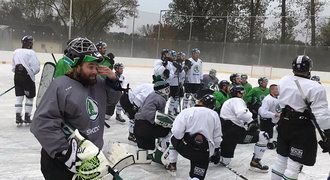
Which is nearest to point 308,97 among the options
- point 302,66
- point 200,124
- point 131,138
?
point 302,66

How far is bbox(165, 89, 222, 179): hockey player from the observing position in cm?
427

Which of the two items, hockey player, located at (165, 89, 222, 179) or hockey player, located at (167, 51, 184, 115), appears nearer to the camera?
hockey player, located at (165, 89, 222, 179)

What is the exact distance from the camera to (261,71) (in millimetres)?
21391

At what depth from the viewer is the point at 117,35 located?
2816 cm

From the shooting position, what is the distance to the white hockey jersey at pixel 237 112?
5191 millimetres

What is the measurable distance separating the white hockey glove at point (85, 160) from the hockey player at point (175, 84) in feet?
22.3

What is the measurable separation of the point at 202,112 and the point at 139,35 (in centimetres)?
2388

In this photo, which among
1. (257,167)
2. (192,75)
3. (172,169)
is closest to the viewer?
(172,169)

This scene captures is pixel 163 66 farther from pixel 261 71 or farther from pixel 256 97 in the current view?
pixel 261 71

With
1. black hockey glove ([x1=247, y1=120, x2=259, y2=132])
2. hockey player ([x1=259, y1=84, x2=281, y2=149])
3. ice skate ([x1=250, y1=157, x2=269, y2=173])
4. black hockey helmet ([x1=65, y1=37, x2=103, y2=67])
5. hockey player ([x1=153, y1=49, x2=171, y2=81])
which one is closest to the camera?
black hockey helmet ([x1=65, y1=37, x2=103, y2=67])

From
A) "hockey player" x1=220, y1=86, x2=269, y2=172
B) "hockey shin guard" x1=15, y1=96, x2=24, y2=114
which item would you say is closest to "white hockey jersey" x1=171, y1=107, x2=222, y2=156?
"hockey player" x1=220, y1=86, x2=269, y2=172

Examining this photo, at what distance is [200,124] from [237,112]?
1.09 metres

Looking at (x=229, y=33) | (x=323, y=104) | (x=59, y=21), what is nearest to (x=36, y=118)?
(x=323, y=104)

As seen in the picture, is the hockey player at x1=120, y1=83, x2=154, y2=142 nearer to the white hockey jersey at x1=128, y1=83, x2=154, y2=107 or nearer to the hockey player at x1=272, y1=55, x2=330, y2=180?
the white hockey jersey at x1=128, y1=83, x2=154, y2=107
